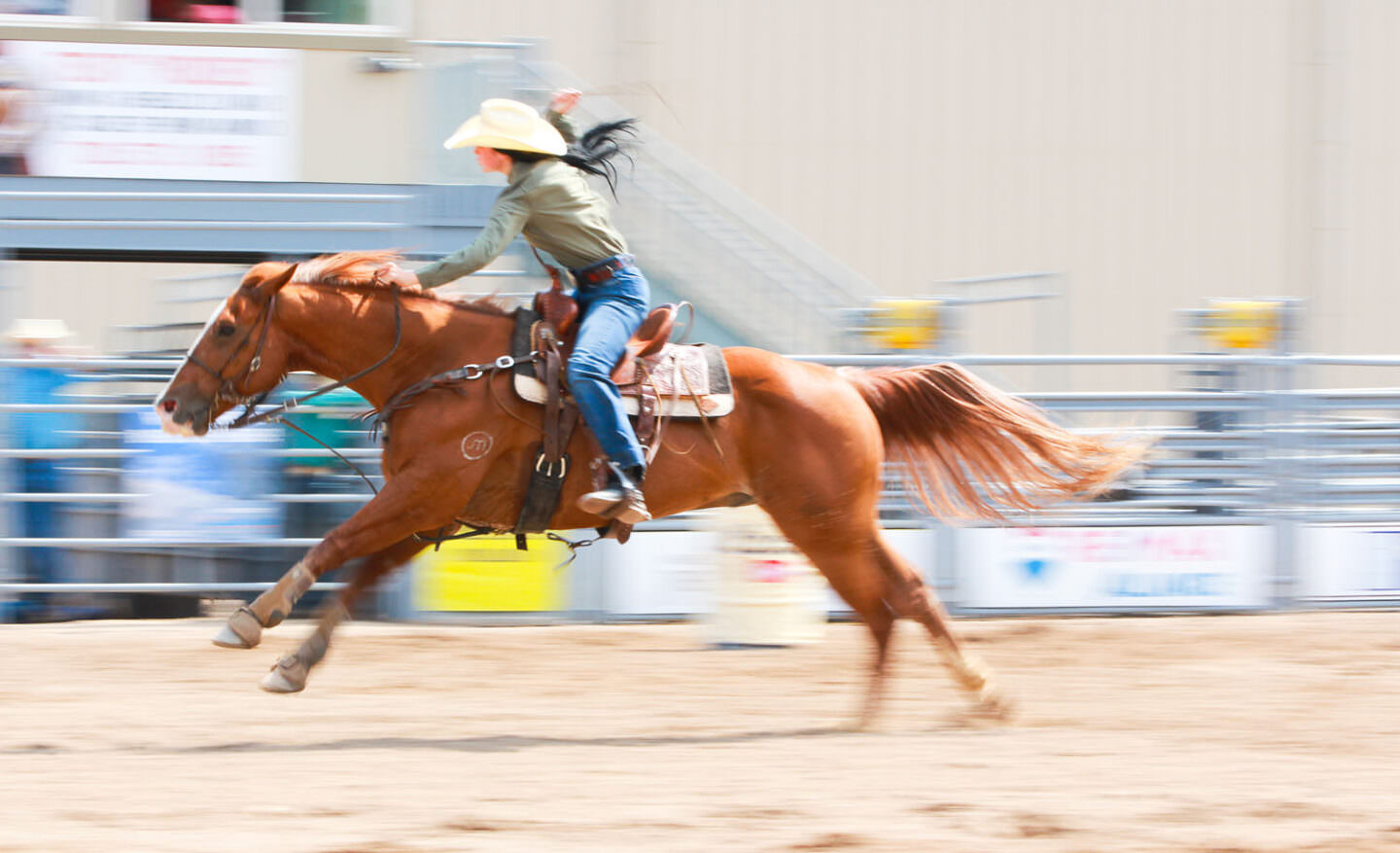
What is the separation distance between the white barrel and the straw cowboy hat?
308cm

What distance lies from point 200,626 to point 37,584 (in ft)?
3.34

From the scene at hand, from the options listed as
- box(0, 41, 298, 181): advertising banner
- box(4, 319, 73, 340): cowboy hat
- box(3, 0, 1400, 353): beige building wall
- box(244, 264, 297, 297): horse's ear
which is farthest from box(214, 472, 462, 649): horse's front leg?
box(3, 0, 1400, 353): beige building wall

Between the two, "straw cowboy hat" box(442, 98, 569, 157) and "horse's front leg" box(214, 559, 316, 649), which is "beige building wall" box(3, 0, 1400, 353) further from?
"horse's front leg" box(214, 559, 316, 649)

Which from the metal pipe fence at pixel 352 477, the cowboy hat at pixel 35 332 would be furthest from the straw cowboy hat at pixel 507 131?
the cowboy hat at pixel 35 332

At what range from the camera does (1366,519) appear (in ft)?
Result: 32.5

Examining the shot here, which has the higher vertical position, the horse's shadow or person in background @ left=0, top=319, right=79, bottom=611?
person in background @ left=0, top=319, right=79, bottom=611

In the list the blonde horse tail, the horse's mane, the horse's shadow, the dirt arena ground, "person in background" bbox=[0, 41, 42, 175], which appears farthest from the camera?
"person in background" bbox=[0, 41, 42, 175]

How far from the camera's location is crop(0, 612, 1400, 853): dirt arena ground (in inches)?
181

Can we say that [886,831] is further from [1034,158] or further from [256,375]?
[1034,158]

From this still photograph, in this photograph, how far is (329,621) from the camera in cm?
611

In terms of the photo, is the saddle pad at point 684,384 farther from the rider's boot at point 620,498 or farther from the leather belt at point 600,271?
the leather belt at point 600,271

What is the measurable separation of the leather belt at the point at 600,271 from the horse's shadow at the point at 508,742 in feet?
6.23

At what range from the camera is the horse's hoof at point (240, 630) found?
570cm

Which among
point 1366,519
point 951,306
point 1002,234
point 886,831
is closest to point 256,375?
point 886,831
